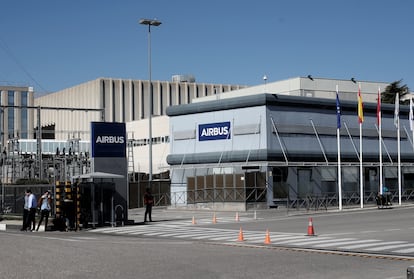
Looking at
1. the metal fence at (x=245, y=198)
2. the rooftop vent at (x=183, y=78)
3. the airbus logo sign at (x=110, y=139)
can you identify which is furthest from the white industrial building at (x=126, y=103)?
the airbus logo sign at (x=110, y=139)

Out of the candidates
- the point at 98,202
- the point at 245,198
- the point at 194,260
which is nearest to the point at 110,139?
the point at 98,202

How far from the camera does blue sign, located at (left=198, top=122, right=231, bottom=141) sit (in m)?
46.9

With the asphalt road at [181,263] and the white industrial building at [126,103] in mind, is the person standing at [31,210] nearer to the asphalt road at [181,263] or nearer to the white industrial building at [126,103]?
the asphalt road at [181,263]

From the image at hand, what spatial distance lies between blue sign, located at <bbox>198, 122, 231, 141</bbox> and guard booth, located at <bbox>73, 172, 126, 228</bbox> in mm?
16497

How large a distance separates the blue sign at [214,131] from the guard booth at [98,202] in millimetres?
16497

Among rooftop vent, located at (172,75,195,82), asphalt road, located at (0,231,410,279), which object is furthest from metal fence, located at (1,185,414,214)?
rooftop vent, located at (172,75,195,82)

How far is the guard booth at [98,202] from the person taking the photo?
30000 mm

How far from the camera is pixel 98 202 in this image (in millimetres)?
30766

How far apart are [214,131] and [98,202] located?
59.8 ft

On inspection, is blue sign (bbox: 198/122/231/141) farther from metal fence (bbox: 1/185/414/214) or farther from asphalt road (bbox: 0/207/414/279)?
asphalt road (bbox: 0/207/414/279)

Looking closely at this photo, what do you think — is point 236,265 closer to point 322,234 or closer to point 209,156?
point 322,234

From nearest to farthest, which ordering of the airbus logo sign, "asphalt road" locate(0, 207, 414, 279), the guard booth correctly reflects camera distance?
"asphalt road" locate(0, 207, 414, 279) < the guard booth < the airbus logo sign

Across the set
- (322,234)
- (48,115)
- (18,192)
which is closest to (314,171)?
(18,192)

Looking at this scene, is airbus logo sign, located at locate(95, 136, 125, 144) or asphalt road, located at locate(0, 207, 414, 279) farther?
airbus logo sign, located at locate(95, 136, 125, 144)
